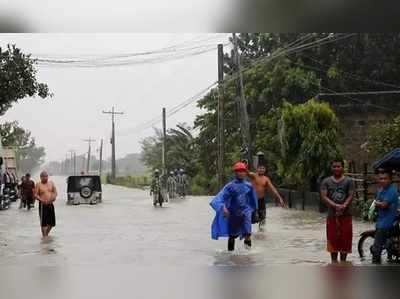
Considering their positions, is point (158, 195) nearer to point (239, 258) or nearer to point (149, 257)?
point (149, 257)

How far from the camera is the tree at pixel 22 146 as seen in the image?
1390 inches

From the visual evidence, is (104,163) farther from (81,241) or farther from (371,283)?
(371,283)

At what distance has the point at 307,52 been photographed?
94.0 ft

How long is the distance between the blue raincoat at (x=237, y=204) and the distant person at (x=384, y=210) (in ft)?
7.21

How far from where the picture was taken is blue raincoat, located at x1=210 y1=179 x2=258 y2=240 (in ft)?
34.7

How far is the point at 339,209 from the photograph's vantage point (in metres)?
9.26

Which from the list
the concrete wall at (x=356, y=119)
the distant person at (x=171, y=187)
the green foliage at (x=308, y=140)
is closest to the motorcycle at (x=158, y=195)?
the distant person at (x=171, y=187)

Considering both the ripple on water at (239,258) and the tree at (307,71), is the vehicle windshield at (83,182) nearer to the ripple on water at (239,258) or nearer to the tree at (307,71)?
the tree at (307,71)

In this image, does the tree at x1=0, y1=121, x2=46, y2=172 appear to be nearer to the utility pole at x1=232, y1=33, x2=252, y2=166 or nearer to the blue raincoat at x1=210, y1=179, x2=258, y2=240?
the utility pole at x1=232, y1=33, x2=252, y2=166

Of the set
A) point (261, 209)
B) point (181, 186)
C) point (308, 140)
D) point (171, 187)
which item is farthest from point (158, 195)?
point (261, 209)

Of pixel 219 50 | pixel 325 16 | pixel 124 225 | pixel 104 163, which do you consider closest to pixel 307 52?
pixel 219 50

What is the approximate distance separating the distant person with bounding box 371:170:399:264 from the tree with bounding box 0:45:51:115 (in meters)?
8.48

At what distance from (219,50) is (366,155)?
288 inches

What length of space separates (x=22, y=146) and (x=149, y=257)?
35.3 meters
